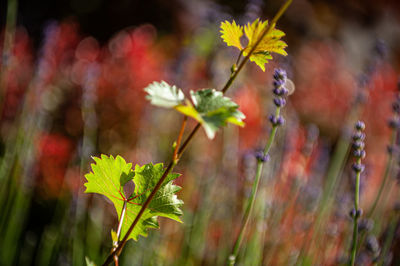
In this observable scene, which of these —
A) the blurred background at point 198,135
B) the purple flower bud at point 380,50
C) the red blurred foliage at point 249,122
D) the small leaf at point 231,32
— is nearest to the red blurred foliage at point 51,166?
the blurred background at point 198,135

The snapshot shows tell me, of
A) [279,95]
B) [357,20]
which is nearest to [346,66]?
[357,20]

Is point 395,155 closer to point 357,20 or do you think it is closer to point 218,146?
point 218,146

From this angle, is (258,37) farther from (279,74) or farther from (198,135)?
(198,135)

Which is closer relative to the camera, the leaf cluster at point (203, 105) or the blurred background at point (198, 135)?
the leaf cluster at point (203, 105)

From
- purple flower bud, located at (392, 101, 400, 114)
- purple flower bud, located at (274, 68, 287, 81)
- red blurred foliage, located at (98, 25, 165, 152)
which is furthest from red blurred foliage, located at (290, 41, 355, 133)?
purple flower bud, located at (274, 68, 287, 81)

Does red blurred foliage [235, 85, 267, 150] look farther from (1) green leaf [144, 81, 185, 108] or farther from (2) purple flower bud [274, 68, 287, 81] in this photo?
(1) green leaf [144, 81, 185, 108]

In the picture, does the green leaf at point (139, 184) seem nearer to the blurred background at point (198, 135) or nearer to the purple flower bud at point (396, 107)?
the blurred background at point (198, 135)
